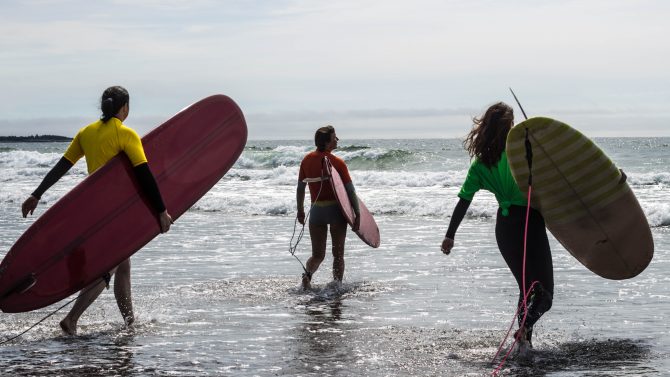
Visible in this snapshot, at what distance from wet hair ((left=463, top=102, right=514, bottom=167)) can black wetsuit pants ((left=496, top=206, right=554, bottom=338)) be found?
34 centimetres

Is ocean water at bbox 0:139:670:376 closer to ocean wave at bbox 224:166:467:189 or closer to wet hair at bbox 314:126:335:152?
wet hair at bbox 314:126:335:152

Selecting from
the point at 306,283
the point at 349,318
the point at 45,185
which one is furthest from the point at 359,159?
the point at 45,185

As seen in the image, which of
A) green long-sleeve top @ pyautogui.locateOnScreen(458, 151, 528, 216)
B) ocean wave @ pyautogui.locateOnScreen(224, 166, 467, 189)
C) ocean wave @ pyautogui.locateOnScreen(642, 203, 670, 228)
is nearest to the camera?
green long-sleeve top @ pyautogui.locateOnScreen(458, 151, 528, 216)

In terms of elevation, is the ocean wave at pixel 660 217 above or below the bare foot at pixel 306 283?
below

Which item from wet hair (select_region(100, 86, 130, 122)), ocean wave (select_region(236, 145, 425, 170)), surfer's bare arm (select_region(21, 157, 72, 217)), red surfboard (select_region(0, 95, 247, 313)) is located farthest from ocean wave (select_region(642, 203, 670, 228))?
ocean wave (select_region(236, 145, 425, 170))

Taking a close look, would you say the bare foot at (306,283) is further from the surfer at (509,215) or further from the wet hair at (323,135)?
the surfer at (509,215)

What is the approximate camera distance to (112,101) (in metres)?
5.88

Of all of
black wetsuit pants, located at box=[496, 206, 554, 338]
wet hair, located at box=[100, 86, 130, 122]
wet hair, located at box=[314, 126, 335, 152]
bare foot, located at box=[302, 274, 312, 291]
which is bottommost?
bare foot, located at box=[302, 274, 312, 291]

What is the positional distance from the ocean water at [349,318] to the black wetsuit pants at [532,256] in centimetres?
35

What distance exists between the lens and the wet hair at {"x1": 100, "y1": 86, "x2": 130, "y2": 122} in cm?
587

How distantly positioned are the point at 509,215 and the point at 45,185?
292cm

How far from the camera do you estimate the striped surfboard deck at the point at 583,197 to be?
5418mm

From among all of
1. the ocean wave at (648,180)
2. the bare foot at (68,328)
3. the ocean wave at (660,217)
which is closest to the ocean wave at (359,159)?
the ocean wave at (648,180)

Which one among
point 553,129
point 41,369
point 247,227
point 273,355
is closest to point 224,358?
point 273,355
